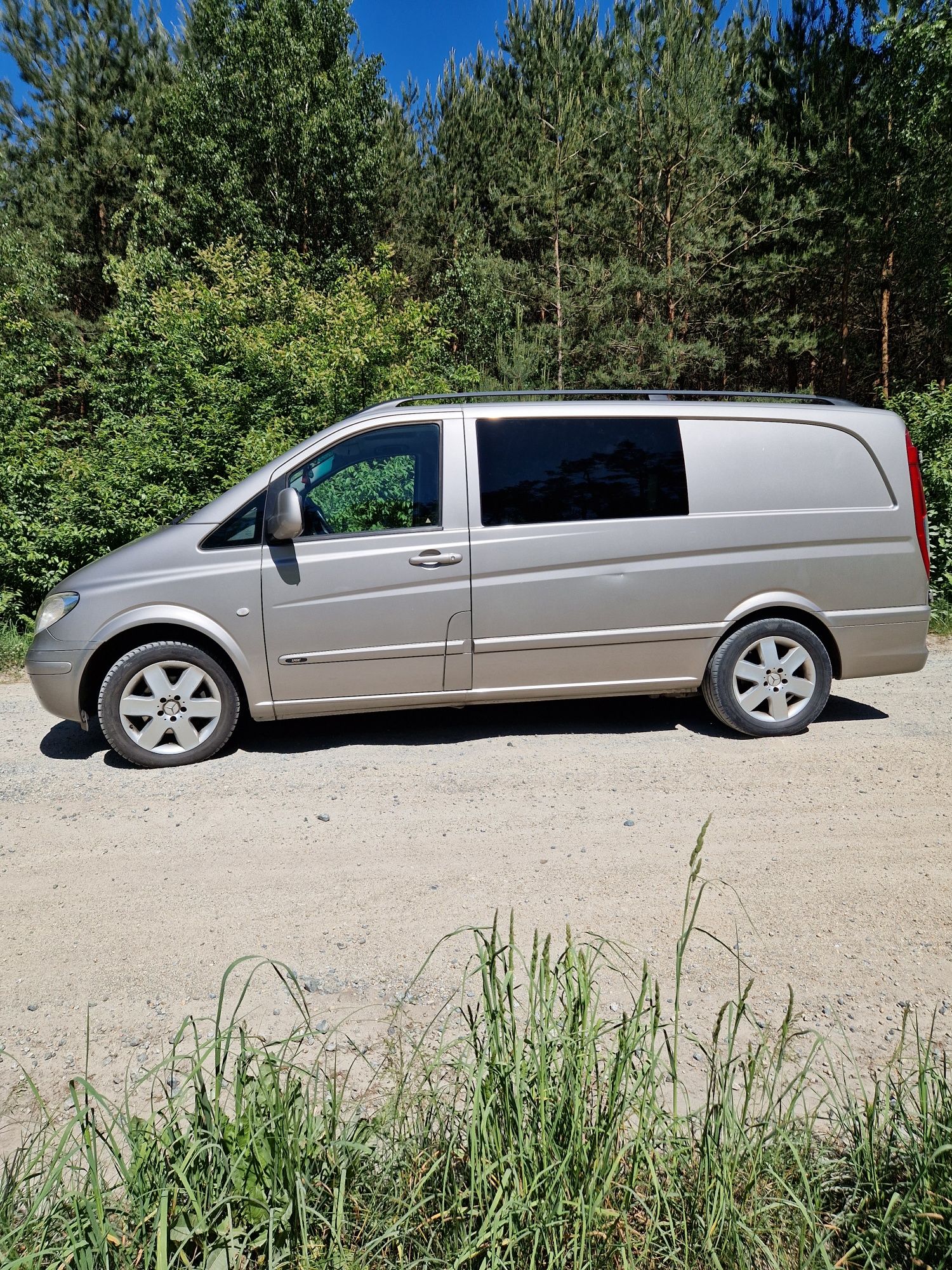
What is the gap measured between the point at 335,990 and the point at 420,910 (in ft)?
1.96

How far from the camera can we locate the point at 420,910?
140 inches

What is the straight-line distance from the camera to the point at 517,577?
5.50 metres

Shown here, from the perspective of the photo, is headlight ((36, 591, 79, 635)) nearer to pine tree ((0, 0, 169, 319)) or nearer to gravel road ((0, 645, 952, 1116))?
gravel road ((0, 645, 952, 1116))

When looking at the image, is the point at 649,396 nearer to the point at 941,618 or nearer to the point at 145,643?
the point at 145,643

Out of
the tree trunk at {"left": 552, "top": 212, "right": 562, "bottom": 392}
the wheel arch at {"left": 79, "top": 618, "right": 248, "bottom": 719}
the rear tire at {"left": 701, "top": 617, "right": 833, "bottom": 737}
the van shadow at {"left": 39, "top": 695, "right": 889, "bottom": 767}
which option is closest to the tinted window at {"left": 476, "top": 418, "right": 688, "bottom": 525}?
the rear tire at {"left": 701, "top": 617, "right": 833, "bottom": 737}

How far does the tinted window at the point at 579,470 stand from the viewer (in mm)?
5559

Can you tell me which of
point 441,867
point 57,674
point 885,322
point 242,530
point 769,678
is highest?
point 885,322

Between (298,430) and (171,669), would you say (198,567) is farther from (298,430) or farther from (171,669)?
(298,430)

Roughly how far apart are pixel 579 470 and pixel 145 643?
2.81m

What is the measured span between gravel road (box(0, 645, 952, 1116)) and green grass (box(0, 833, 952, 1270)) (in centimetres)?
74

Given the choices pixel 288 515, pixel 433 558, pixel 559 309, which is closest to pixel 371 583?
pixel 433 558

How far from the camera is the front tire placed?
5.30 m

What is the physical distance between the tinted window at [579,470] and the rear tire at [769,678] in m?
0.92

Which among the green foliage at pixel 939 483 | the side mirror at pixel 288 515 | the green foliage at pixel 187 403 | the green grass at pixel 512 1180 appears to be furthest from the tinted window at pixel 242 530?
the green foliage at pixel 939 483
